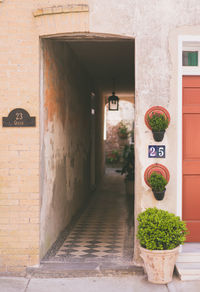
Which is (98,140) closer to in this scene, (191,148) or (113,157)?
(113,157)

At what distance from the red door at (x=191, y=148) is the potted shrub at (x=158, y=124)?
525 millimetres

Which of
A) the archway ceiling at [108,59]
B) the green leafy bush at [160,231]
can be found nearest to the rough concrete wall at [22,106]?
the archway ceiling at [108,59]

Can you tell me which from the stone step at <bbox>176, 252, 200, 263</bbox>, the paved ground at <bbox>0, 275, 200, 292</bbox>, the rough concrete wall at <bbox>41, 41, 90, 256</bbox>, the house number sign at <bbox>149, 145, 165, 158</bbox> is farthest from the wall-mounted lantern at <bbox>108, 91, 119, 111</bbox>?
the paved ground at <bbox>0, 275, 200, 292</bbox>

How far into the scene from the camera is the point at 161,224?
3836mm

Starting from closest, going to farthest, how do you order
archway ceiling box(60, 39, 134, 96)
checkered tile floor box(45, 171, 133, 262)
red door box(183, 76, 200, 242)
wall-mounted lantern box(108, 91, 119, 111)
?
1. red door box(183, 76, 200, 242)
2. checkered tile floor box(45, 171, 133, 262)
3. archway ceiling box(60, 39, 134, 96)
4. wall-mounted lantern box(108, 91, 119, 111)

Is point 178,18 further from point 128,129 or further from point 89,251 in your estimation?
point 128,129

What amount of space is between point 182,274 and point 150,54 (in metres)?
2.75

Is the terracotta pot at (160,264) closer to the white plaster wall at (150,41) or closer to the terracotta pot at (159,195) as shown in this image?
the white plaster wall at (150,41)

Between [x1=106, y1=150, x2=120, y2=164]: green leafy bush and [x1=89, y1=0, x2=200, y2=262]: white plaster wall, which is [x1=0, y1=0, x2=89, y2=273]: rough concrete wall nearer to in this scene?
[x1=89, y1=0, x2=200, y2=262]: white plaster wall

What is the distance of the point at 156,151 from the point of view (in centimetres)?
436

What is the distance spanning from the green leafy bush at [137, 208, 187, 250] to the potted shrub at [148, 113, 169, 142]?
0.97m

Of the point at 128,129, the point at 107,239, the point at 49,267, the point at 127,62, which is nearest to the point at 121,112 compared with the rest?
the point at 128,129

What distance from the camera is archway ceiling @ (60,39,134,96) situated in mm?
6073

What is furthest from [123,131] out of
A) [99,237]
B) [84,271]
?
[84,271]
